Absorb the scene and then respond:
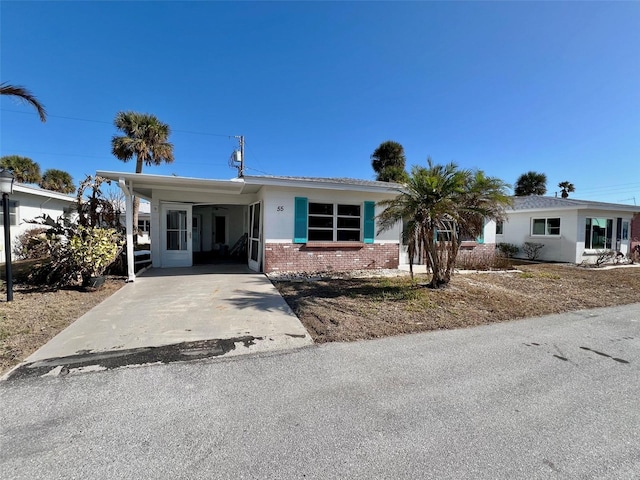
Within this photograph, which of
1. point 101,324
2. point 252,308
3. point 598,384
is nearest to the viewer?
point 598,384

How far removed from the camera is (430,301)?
6148 millimetres

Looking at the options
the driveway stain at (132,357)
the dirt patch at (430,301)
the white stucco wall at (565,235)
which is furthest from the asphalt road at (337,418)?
the white stucco wall at (565,235)

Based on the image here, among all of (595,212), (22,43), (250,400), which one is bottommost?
(250,400)

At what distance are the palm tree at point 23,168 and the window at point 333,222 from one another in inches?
841

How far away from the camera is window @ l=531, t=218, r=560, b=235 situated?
14.7m

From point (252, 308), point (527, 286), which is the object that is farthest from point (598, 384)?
point (527, 286)

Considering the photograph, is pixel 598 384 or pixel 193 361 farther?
pixel 193 361

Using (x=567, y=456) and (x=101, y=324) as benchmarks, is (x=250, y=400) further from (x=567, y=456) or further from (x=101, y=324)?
(x=101, y=324)

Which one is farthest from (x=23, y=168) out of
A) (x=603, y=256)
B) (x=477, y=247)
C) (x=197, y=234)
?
(x=603, y=256)

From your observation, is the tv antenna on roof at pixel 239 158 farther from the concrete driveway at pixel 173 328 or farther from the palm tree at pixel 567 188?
the palm tree at pixel 567 188

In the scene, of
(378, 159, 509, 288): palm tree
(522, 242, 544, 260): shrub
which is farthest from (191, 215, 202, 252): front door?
(522, 242, 544, 260): shrub

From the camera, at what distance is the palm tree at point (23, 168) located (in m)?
19.2

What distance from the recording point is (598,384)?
10.1 feet

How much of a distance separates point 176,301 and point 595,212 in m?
18.0
